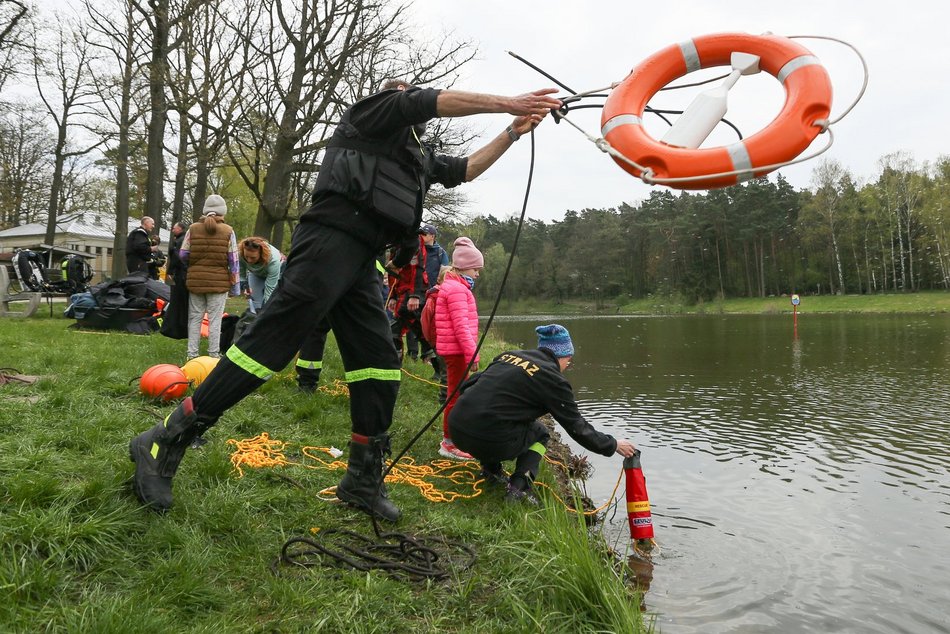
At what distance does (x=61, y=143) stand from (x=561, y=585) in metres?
32.5

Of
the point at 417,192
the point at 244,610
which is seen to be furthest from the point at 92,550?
the point at 417,192

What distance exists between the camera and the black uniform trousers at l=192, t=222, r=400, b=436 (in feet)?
9.29

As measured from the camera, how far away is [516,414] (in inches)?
166

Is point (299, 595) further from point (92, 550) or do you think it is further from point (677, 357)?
point (677, 357)

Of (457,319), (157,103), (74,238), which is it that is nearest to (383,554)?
(457,319)

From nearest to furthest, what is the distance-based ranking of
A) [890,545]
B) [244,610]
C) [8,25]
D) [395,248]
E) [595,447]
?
1. [244,610]
2. [395,248]
3. [595,447]
4. [890,545]
5. [8,25]

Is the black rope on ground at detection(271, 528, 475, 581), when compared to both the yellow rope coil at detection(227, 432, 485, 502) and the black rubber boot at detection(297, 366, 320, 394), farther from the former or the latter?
the black rubber boot at detection(297, 366, 320, 394)

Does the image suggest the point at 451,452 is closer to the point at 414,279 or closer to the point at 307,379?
the point at 307,379

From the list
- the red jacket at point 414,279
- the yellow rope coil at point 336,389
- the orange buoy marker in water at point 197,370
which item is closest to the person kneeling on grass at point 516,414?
the yellow rope coil at point 336,389

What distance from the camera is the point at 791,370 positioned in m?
13.5

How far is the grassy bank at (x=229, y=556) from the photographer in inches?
83.6

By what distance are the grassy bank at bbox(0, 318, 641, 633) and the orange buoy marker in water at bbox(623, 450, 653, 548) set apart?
25.6 inches

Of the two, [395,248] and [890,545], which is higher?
[395,248]

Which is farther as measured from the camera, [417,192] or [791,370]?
[791,370]
